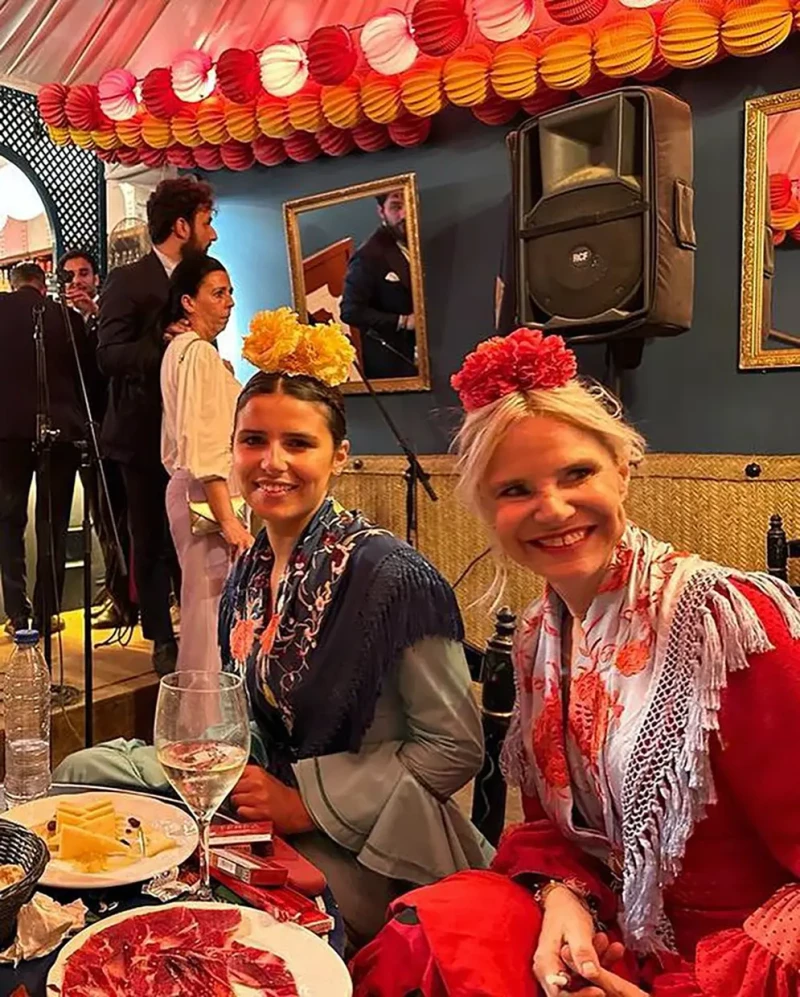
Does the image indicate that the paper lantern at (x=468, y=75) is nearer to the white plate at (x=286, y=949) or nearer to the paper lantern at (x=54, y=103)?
the paper lantern at (x=54, y=103)

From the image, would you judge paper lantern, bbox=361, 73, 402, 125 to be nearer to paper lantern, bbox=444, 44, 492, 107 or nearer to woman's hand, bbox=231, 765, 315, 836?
paper lantern, bbox=444, 44, 492, 107

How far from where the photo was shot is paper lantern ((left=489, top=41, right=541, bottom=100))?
3285mm

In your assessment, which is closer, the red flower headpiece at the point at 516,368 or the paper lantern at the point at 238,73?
the red flower headpiece at the point at 516,368

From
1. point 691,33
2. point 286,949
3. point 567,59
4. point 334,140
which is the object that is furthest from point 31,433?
point 286,949

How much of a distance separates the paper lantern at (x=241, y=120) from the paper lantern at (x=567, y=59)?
1.36 meters

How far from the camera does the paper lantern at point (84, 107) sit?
4.38m

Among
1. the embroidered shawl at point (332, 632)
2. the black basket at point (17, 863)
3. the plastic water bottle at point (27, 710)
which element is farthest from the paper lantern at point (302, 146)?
the black basket at point (17, 863)

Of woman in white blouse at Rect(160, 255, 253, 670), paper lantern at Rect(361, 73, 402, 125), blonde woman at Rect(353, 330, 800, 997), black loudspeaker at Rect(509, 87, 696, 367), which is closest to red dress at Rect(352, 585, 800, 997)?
blonde woman at Rect(353, 330, 800, 997)

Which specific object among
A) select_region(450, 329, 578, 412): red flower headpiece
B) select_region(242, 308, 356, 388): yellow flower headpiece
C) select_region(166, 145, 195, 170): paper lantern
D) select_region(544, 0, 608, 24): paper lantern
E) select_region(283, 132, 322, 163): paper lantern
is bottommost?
select_region(450, 329, 578, 412): red flower headpiece

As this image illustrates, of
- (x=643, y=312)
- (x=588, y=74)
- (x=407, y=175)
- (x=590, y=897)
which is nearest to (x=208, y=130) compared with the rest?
(x=407, y=175)

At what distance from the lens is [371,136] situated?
3.99 m

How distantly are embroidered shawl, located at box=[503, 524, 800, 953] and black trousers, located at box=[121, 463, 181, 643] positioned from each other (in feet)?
7.57

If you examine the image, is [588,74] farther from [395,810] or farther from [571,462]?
[395,810]

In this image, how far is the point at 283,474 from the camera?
1522 millimetres
